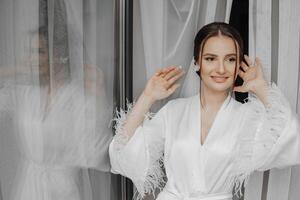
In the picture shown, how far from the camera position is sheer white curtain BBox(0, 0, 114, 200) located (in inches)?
63.7

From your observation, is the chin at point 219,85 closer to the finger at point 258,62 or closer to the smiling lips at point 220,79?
the smiling lips at point 220,79

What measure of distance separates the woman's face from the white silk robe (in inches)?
3.9

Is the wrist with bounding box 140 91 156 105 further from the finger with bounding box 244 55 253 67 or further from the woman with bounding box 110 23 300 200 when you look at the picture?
the finger with bounding box 244 55 253 67

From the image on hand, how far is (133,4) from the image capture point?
1.88 meters

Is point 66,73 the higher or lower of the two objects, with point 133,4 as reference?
lower

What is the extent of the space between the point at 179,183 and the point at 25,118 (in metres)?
0.58

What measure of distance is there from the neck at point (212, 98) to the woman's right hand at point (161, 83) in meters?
0.12

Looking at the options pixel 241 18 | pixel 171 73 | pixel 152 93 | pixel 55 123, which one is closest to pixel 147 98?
pixel 152 93

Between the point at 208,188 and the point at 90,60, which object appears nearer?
the point at 208,188

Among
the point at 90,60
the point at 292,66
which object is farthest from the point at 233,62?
the point at 90,60

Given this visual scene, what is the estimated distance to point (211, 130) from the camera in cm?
166

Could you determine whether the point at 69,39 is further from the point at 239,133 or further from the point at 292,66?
the point at 292,66

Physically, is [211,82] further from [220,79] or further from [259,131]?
[259,131]

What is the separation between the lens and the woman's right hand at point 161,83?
173 centimetres
